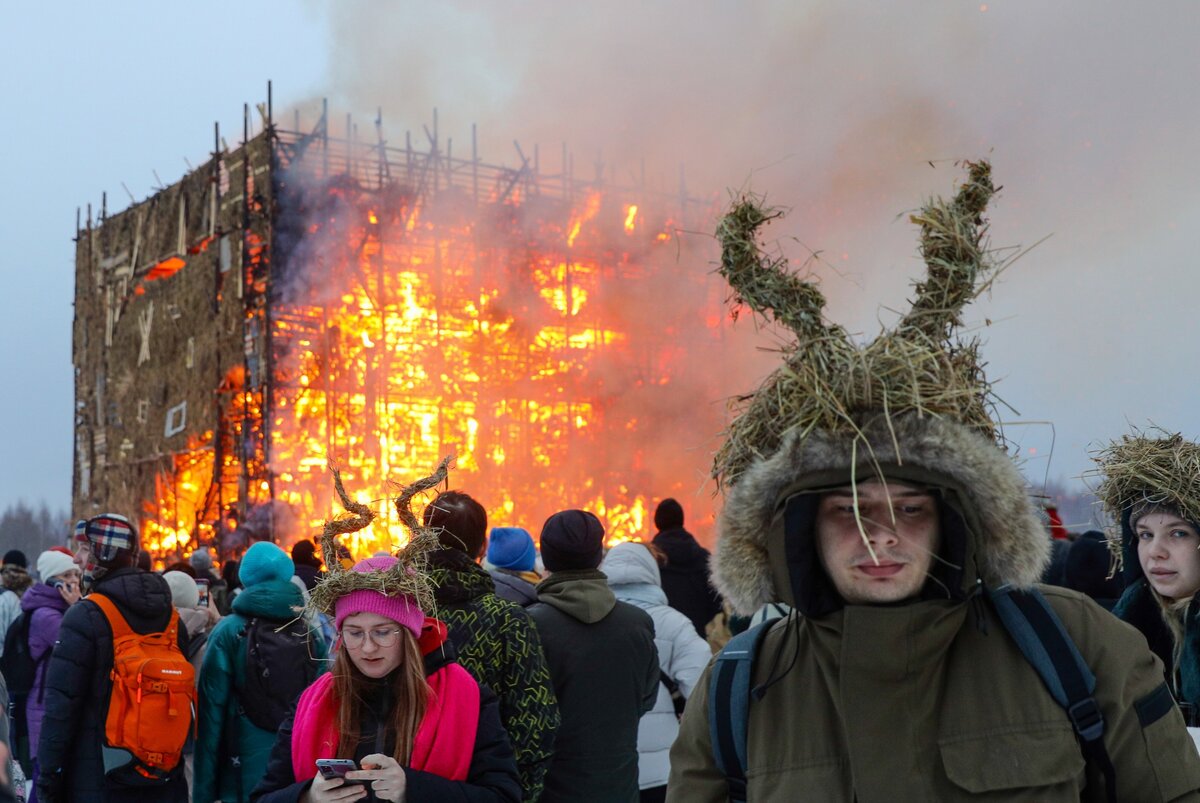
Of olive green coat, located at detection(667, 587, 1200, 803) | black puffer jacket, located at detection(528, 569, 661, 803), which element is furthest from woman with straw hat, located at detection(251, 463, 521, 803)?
olive green coat, located at detection(667, 587, 1200, 803)

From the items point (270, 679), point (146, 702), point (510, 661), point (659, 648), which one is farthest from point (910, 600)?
point (146, 702)

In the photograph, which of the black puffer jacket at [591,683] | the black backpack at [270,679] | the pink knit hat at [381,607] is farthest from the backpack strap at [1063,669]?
the black backpack at [270,679]

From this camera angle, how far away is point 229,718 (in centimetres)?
539

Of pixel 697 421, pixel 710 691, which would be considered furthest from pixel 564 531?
pixel 697 421

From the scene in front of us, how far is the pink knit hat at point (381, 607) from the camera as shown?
363cm

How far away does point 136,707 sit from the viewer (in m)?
5.46

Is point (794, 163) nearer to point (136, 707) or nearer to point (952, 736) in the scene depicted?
point (136, 707)

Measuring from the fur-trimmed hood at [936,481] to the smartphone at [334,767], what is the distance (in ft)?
4.84

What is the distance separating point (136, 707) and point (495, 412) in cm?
1670

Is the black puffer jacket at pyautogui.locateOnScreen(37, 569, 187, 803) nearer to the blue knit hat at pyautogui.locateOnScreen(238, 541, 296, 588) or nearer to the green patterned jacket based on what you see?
the blue knit hat at pyautogui.locateOnScreen(238, 541, 296, 588)

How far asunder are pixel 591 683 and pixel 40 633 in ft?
14.5

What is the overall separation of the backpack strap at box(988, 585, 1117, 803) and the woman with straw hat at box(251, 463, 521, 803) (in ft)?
6.04

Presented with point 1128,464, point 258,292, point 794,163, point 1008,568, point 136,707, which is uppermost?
point 794,163

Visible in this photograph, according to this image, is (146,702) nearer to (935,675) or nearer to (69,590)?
(69,590)
